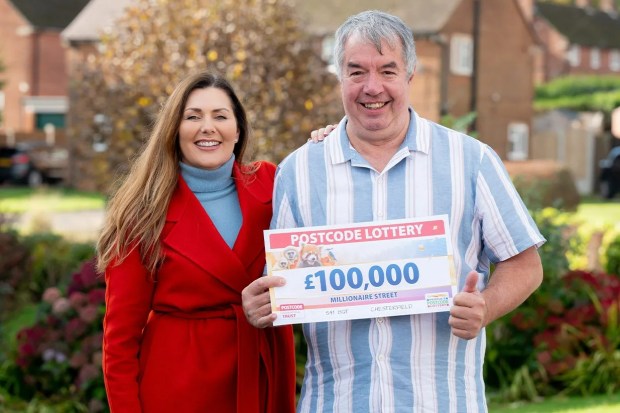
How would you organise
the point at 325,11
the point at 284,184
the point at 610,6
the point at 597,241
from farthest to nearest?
1. the point at 610,6
2. the point at 325,11
3. the point at 597,241
4. the point at 284,184

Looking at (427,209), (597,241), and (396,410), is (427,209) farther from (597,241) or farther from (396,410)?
(597,241)

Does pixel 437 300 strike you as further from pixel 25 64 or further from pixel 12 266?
pixel 25 64

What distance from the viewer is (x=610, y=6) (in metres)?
87.3

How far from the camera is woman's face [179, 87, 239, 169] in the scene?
440cm

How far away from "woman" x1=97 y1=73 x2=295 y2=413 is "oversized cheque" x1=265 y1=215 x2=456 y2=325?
0.50 metres

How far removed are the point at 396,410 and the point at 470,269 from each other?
569 millimetres

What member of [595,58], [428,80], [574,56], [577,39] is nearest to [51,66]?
[428,80]

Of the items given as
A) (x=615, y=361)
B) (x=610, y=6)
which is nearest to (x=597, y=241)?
(x=615, y=361)

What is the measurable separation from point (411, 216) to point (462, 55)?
35.8 metres

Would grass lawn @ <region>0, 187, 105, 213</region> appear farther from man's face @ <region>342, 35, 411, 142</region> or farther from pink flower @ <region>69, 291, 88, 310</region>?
man's face @ <region>342, 35, 411, 142</region>

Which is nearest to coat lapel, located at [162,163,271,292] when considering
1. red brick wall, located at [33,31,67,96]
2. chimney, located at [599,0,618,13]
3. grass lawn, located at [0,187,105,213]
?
grass lawn, located at [0,187,105,213]

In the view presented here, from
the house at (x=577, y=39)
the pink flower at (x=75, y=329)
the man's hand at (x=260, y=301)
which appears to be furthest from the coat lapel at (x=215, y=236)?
the house at (x=577, y=39)

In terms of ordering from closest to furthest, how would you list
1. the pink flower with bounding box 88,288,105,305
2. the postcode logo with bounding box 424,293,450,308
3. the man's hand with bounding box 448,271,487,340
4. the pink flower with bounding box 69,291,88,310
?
1. the man's hand with bounding box 448,271,487,340
2. the postcode logo with bounding box 424,293,450,308
3. the pink flower with bounding box 88,288,105,305
4. the pink flower with bounding box 69,291,88,310

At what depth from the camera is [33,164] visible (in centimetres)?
4091
